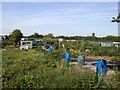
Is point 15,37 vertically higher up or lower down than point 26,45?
higher up

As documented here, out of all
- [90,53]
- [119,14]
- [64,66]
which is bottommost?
[90,53]

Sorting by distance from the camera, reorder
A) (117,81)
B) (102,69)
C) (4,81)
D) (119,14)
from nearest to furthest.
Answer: (117,81)
(4,81)
(102,69)
(119,14)

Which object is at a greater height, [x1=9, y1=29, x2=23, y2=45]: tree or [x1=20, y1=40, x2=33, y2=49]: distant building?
[x1=9, y1=29, x2=23, y2=45]: tree

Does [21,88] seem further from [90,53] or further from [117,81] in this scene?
[90,53]

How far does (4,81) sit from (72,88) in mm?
Answer: 2505

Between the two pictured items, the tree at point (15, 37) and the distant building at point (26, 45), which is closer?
the distant building at point (26, 45)

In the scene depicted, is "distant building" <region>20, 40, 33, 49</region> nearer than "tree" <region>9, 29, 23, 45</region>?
Yes

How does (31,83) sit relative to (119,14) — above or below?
below

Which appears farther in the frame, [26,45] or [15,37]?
[15,37]

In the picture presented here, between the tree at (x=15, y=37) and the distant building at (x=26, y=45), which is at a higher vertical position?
the tree at (x=15, y=37)

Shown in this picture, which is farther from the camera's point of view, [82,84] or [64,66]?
[64,66]

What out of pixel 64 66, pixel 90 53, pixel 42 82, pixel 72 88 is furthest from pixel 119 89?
pixel 90 53

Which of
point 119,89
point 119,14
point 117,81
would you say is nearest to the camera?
point 119,89

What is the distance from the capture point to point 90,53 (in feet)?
87.9
